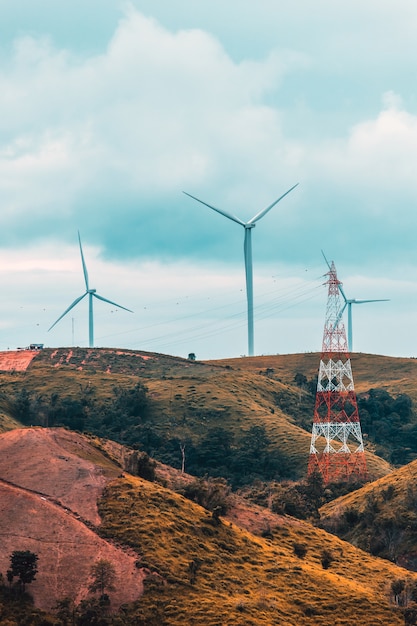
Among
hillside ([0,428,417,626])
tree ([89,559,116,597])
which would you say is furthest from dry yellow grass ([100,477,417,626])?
tree ([89,559,116,597])

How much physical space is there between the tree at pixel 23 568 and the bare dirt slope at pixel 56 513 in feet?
3.35

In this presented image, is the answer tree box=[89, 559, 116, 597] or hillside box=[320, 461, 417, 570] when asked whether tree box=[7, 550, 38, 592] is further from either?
hillside box=[320, 461, 417, 570]

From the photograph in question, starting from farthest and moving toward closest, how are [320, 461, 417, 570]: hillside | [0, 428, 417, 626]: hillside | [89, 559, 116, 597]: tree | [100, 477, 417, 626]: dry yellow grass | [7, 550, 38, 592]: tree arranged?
[320, 461, 417, 570]: hillside < [100, 477, 417, 626]: dry yellow grass < [0, 428, 417, 626]: hillside < [89, 559, 116, 597]: tree < [7, 550, 38, 592]: tree

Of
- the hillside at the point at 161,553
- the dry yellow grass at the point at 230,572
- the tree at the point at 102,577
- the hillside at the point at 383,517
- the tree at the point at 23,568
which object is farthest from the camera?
the hillside at the point at 383,517

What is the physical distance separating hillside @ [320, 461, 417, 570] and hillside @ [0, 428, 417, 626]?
12441mm

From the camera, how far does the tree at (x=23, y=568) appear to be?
9675 cm

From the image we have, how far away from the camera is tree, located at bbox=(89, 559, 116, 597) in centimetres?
9769

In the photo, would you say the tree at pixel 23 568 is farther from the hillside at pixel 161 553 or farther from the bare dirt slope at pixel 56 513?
the hillside at pixel 161 553

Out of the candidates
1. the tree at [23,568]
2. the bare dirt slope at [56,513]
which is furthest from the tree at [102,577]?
the tree at [23,568]

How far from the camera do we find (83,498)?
114 m

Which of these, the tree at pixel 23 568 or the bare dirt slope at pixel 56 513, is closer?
the tree at pixel 23 568

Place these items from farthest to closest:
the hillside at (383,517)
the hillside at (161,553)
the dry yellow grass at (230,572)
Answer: the hillside at (383,517) < the dry yellow grass at (230,572) < the hillside at (161,553)

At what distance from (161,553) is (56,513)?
1141cm

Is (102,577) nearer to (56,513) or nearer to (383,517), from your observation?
(56,513)
